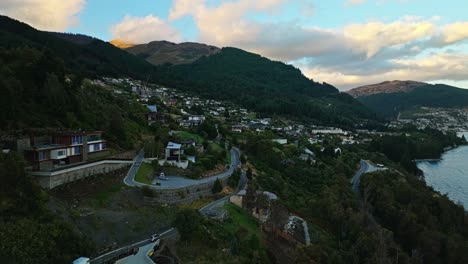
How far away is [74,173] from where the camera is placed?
24.1 meters

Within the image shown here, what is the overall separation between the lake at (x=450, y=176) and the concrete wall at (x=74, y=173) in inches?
1739

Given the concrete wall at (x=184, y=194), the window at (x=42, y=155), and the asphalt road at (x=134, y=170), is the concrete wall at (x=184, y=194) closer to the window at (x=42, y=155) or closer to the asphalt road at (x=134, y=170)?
the asphalt road at (x=134, y=170)

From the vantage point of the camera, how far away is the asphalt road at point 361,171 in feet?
163

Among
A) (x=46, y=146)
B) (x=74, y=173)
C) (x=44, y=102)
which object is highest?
(x=44, y=102)

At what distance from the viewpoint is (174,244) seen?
19359 mm

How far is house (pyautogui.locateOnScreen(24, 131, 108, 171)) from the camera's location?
23141 millimetres

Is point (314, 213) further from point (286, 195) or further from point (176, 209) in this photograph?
point (176, 209)

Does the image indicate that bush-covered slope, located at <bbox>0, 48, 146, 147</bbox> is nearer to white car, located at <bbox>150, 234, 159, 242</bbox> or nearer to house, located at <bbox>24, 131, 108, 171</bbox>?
house, located at <bbox>24, 131, 108, 171</bbox>

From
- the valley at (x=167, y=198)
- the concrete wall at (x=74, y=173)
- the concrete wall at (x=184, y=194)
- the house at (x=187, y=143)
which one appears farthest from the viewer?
the house at (x=187, y=143)

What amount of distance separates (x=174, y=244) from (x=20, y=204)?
7301mm

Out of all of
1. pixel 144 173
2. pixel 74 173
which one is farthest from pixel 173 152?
pixel 74 173

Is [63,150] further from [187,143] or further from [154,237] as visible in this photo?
[187,143]

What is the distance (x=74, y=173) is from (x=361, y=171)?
46543 mm

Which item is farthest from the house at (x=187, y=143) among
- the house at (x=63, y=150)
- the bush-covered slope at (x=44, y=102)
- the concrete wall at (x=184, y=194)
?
the house at (x=63, y=150)
